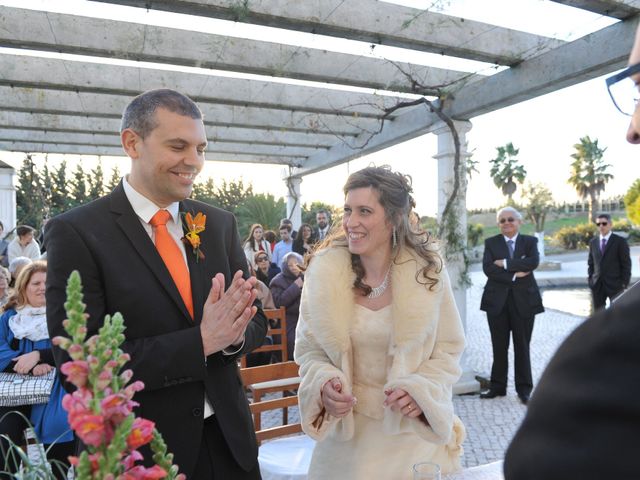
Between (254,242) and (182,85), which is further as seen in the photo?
(254,242)

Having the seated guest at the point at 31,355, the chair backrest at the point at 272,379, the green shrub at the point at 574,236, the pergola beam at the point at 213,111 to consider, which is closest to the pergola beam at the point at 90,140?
the pergola beam at the point at 213,111

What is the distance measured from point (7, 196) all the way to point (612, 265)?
10973mm

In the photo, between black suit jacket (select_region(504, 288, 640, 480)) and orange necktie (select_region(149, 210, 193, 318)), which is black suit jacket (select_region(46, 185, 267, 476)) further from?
black suit jacket (select_region(504, 288, 640, 480))

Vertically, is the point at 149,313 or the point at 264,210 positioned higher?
the point at 264,210

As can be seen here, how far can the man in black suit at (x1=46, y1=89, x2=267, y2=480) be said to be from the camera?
1601mm

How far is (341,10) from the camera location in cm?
427

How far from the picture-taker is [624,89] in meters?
0.77

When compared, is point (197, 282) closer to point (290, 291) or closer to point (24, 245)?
point (290, 291)

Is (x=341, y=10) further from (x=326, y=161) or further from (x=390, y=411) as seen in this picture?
(x=326, y=161)

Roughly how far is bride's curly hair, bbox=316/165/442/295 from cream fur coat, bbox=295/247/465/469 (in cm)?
6

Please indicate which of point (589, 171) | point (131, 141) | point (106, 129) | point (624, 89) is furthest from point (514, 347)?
point (589, 171)

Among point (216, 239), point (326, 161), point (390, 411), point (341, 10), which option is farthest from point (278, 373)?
point (326, 161)

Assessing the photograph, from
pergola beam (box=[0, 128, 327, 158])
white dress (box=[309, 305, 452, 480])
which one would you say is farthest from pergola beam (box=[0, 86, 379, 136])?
white dress (box=[309, 305, 452, 480])

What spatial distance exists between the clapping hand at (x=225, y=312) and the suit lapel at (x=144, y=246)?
0.17 meters
